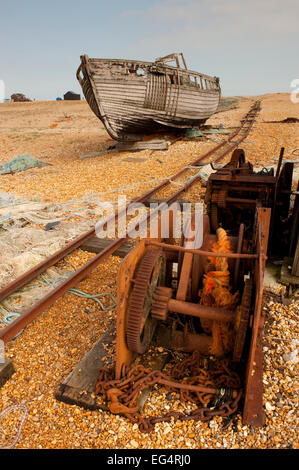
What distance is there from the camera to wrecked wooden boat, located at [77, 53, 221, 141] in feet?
41.5

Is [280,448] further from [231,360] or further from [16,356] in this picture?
[16,356]

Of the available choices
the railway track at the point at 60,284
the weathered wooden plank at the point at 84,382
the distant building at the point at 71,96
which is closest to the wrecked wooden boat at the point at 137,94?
the railway track at the point at 60,284

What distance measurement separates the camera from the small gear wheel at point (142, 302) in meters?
2.85

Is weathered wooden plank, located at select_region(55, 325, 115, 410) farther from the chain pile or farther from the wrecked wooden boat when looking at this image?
the wrecked wooden boat

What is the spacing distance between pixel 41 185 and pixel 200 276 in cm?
757

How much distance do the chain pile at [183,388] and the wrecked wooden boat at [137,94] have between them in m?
12.1

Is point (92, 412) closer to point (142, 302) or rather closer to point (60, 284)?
point (142, 302)

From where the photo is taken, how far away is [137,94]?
13.6m

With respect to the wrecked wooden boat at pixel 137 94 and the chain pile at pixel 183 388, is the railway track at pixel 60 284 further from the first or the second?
the wrecked wooden boat at pixel 137 94

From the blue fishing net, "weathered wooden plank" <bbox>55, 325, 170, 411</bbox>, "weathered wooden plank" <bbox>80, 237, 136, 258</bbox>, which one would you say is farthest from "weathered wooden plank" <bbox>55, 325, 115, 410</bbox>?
the blue fishing net

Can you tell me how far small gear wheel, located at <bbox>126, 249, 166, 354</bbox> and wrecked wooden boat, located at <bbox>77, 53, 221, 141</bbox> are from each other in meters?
11.5

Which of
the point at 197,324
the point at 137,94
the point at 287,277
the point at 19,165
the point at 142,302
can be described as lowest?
the point at 197,324

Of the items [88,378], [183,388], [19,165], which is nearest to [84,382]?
[88,378]

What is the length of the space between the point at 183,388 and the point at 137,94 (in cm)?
1301
